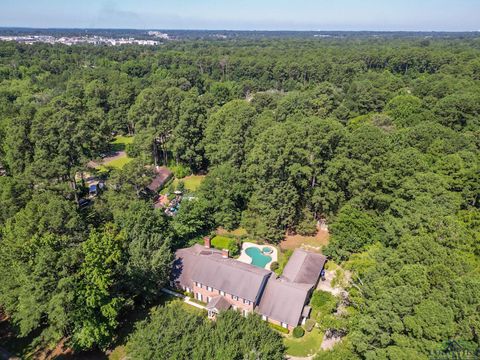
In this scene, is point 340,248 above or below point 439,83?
below

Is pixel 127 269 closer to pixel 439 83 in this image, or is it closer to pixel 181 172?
pixel 181 172

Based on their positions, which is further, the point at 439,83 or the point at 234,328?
the point at 439,83

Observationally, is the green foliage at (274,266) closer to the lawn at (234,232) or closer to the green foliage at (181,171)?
the lawn at (234,232)

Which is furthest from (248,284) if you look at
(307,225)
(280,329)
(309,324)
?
(307,225)

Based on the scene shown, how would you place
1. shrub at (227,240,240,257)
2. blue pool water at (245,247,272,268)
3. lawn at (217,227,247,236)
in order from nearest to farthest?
blue pool water at (245,247,272,268) < shrub at (227,240,240,257) < lawn at (217,227,247,236)

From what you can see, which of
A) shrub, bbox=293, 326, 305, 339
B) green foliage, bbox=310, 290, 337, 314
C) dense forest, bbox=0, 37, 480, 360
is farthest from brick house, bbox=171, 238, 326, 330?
dense forest, bbox=0, 37, 480, 360

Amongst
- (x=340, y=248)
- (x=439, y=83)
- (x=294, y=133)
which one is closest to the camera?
(x=340, y=248)

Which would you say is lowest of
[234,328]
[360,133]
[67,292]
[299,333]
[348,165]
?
[299,333]

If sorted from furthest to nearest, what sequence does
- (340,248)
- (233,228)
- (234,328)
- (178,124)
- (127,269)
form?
(178,124)
(233,228)
(340,248)
(127,269)
(234,328)

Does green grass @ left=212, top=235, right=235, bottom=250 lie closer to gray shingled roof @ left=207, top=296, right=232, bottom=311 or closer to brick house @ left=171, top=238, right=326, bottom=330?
brick house @ left=171, top=238, right=326, bottom=330

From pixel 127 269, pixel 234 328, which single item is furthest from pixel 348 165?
pixel 127 269
